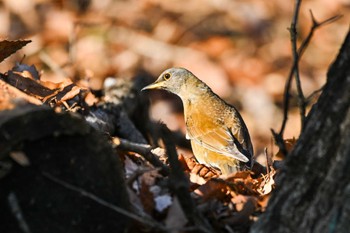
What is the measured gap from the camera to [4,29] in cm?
1136

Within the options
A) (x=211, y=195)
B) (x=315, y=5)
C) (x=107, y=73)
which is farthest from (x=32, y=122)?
(x=315, y=5)

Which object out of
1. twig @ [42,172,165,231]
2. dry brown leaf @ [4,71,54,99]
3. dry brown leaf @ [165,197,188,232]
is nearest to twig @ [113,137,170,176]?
dry brown leaf @ [165,197,188,232]

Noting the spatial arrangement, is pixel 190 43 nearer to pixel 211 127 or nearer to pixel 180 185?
pixel 211 127

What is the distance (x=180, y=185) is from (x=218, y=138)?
3.22 metres

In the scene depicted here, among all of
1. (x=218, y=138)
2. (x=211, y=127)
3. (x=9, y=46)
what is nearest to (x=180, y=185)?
(x=9, y=46)

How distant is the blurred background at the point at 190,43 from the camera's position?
10883 millimetres

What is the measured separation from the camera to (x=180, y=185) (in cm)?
364

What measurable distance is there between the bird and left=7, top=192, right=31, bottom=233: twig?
3.01 meters

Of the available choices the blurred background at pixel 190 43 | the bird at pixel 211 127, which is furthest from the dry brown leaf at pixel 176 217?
the blurred background at pixel 190 43

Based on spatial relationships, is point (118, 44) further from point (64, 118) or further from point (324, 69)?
point (64, 118)

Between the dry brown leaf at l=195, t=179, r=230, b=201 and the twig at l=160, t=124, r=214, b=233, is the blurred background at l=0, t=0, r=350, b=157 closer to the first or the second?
the dry brown leaf at l=195, t=179, r=230, b=201

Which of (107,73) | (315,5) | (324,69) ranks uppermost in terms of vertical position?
(315,5)

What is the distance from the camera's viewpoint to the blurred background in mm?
10883

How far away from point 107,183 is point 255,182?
5.02 feet
